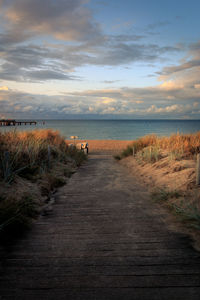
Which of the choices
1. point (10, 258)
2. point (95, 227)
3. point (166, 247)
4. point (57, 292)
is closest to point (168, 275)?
point (166, 247)

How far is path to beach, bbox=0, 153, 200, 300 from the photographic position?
2336 mm

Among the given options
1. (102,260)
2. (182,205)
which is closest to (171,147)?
(182,205)

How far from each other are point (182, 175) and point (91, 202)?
284 centimetres

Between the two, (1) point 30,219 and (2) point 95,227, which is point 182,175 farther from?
(1) point 30,219

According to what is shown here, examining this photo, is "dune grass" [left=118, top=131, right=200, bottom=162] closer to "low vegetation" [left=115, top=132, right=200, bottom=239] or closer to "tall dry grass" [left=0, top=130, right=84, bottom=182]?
"low vegetation" [left=115, top=132, right=200, bottom=239]

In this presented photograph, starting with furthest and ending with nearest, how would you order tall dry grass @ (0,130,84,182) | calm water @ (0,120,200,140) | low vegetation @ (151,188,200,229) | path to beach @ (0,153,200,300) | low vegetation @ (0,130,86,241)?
calm water @ (0,120,200,140), tall dry grass @ (0,130,84,182), low vegetation @ (151,188,200,229), low vegetation @ (0,130,86,241), path to beach @ (0,153,200,300)

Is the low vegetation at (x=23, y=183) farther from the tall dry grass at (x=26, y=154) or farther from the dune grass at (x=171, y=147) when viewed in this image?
the dune grass at (x=171, y=147)

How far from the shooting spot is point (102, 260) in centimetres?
287

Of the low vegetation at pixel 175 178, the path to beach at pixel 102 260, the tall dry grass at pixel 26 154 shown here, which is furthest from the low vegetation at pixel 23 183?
the low vegetation at pixel 175 178

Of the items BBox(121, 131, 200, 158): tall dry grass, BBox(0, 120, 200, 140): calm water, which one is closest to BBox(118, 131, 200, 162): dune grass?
BBox(121, 131, 200, 158): tall dry grass

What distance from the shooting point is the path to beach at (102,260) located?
7.66ft

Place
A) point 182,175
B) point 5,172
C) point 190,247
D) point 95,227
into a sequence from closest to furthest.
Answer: point 190,247 < point 95,227 < point 5,172 < point 182,175

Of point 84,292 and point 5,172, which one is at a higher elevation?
point 5,172

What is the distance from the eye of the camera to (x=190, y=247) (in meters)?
3.21
